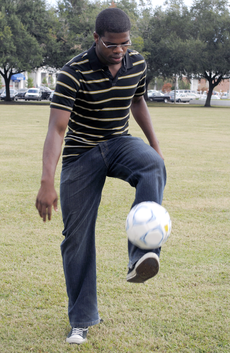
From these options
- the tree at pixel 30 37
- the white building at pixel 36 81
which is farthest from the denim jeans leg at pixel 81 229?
the white building at pixel 36 81

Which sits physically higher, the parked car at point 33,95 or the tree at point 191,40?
the tree at point 191,40

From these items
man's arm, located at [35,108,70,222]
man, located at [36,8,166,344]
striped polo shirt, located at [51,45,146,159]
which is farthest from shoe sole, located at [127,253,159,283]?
striped polo shirt, located at [51,45,146,159]

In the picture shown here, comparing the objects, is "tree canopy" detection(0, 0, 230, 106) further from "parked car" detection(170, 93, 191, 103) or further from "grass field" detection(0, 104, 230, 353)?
"grass field" detection(0, 104, 230, 353)

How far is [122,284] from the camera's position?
13.4 feet

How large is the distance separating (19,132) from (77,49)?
128ft

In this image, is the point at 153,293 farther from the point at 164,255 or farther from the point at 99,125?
the point at 99,125

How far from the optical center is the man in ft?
9.23

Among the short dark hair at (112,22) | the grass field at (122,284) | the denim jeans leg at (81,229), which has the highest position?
the short dark hair at (112,22)

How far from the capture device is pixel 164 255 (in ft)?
15.8

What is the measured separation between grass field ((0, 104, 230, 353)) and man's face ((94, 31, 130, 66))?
201 cm

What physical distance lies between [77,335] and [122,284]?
983 mm

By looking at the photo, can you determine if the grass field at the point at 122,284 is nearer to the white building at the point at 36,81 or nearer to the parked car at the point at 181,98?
the parked car at the point at 181,98

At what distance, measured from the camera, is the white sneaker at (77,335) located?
10.3ft

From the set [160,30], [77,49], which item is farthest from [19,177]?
[160,30]
